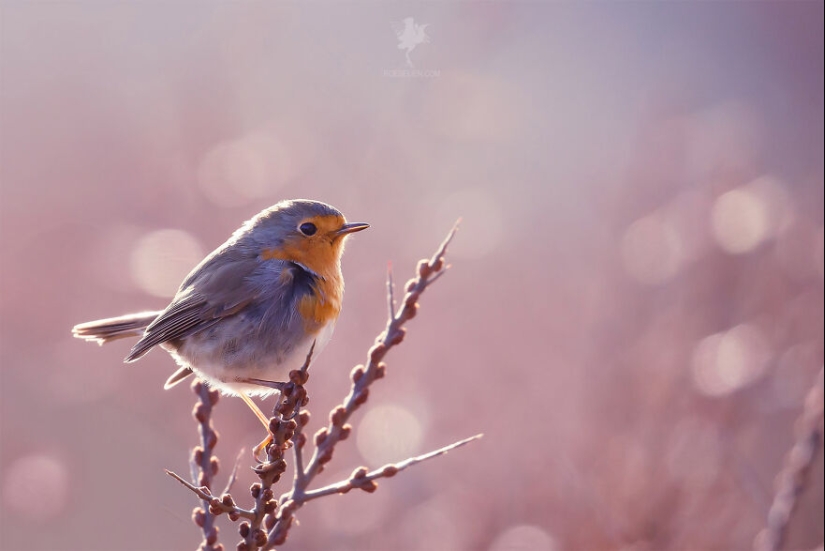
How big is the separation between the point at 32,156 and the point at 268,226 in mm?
2481

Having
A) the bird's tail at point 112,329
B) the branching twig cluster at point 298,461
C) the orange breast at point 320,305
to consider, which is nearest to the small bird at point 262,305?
the orange breast at point 320,305

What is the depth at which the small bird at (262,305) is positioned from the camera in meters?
2.05

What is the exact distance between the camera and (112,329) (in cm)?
Answer: 240

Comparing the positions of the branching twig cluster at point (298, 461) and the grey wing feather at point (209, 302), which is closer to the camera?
the branching twig cluster at point (298, 461)

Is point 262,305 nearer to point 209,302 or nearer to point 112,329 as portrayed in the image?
point 209,302

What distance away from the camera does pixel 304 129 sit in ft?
12.4

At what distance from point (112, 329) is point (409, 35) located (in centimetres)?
166

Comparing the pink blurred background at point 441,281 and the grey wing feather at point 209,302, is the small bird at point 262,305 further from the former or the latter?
the pink blurred background at point 441,281

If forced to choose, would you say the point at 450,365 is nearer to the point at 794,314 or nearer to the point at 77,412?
the point at 794,314

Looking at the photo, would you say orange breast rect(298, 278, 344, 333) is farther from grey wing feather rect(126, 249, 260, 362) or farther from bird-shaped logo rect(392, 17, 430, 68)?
bird-shaped logo rect(392, 17, 430, 68)

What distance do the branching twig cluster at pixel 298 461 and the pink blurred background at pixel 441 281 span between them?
3.15ft

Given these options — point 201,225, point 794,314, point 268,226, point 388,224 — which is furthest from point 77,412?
point 794,314

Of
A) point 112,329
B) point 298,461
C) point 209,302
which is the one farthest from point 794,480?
point 112,329

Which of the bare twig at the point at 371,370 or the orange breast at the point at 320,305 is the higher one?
the orange breast at the point at 320,305
